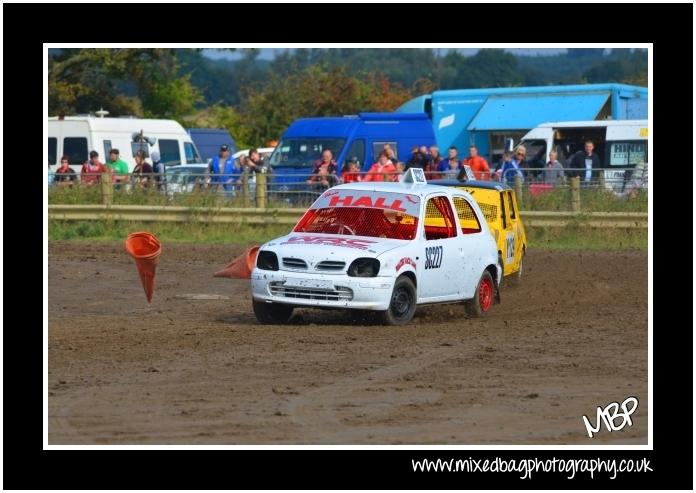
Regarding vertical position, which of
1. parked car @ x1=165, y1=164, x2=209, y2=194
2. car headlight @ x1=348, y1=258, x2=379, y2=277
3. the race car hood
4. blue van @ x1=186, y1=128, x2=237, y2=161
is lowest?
car headlight @ x1=348, y1=258, x2=379, y2=277

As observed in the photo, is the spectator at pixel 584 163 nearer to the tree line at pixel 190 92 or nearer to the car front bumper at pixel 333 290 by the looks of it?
the car front bumper at pixel 333 290

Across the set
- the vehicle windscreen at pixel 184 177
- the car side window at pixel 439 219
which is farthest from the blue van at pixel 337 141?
the car side window at pixel 439 219

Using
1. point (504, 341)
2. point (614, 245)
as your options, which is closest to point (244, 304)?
point (504, 341)

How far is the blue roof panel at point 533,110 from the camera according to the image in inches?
1315

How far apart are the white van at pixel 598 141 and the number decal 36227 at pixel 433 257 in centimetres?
1486

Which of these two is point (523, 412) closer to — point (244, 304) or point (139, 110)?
point (244, 304)

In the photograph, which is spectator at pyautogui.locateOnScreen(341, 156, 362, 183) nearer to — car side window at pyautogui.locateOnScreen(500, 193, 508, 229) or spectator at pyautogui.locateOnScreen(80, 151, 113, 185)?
spectator at pyautogui.locateOnScreen(80, 151, 113, 185)

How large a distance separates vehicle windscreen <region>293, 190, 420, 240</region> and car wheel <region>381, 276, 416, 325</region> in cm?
59

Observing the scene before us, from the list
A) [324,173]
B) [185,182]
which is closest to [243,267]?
[324,173]

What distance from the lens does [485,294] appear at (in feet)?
50.2

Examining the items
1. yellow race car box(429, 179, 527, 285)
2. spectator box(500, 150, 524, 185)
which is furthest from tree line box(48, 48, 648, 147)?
yellow race car box(429, 179, 527, 285)

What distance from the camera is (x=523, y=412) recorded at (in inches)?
361

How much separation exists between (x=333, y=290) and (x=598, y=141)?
19.0m

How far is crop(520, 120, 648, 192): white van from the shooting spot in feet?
98.1
